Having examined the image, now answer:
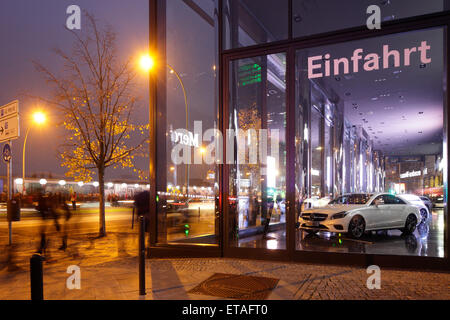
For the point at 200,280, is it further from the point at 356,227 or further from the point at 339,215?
the point at 356,227

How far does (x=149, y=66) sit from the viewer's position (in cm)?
827

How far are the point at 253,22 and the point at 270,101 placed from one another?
10.8 feet

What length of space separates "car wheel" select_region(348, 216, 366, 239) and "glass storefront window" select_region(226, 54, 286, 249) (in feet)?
6.89

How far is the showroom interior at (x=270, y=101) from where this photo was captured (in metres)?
6.80

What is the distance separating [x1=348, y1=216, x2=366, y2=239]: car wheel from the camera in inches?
421

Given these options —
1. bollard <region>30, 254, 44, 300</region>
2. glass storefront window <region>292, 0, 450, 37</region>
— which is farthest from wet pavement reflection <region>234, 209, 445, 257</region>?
bollard <region>30, 254, 44, 300</region>

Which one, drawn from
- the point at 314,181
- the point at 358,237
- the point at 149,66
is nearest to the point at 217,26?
the point at 149,66

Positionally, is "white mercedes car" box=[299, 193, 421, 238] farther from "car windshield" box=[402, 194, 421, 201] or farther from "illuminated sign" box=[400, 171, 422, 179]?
"illuminated sign" box=[400, 171, 422, 179]

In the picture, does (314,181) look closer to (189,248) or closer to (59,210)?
(189,248)

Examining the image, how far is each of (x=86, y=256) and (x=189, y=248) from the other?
2735 millimetres

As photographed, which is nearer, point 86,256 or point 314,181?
point 86,256

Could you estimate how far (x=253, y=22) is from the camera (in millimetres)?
9281

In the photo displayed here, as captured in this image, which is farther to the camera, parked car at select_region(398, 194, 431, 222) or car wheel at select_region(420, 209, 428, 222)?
car wheel at select_region(420, 209, 428, 222)
